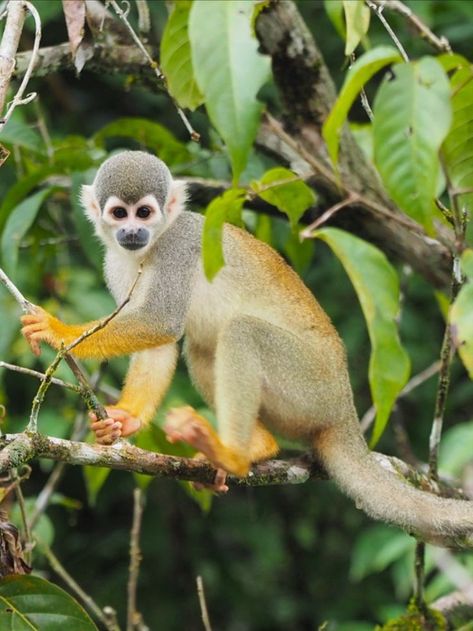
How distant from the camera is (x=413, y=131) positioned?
1.96m

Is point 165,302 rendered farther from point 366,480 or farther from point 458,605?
point 458,605

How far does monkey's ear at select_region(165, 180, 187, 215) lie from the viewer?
416cm

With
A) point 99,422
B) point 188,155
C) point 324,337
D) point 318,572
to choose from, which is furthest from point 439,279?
point 318,572

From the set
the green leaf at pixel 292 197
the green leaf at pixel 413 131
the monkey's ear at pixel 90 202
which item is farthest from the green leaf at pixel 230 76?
the monkey's ear at pixel 90 202

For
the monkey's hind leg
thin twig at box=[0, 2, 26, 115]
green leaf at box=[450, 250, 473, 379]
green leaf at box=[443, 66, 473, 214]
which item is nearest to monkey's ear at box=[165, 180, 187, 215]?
the monkey's hind leg

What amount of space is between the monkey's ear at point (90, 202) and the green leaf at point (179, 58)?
87cm

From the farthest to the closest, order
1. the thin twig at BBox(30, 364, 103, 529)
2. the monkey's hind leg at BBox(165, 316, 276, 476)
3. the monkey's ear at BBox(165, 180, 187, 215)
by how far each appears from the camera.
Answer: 1. the thin twig at BBox(30, 364, 103, 529)
2. the monkey's ear at BBox(165, 180, 187, 215)
3. the monkey's hind leg at BBox(165, 316, 276, 476)

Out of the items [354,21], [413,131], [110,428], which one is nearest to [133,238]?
[110,428]

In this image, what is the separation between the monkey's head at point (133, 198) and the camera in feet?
12.9

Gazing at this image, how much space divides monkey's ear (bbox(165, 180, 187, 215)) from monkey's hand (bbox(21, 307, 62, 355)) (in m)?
0.83

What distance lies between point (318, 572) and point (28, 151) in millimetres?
4375

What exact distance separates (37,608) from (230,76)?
→ 1725 millimetres

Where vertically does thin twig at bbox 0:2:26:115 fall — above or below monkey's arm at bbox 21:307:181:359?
above

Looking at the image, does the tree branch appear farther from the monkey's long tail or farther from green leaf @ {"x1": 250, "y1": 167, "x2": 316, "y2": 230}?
green leaf @ {"x1": 250, "y1": 167, "x2": 316, "y2": 230}
